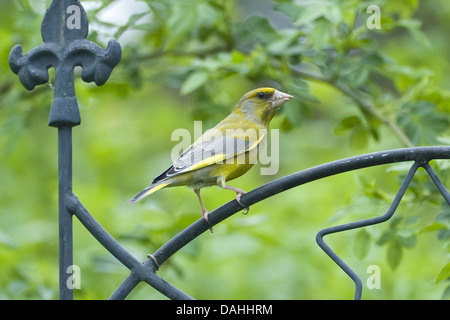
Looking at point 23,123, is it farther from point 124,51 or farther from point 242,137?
point 242,137

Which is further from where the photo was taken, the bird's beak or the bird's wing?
the bird's beak

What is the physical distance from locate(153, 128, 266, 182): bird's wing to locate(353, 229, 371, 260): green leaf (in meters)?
0.64

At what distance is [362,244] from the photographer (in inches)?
114

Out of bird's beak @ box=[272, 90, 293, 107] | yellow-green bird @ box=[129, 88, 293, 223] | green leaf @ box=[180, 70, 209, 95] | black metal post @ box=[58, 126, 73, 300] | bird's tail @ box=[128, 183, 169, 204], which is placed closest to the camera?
black metal post @ box=[58, 126, 73, 300]

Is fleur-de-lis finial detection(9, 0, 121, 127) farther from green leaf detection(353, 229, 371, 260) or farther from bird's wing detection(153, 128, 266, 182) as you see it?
green leaf detection(353, 229, 371, 260)

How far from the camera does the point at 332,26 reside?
323cm

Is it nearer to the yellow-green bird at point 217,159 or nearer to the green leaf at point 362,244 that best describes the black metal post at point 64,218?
the yellow-green bird at point 217,159

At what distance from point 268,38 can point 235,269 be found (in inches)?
71.0

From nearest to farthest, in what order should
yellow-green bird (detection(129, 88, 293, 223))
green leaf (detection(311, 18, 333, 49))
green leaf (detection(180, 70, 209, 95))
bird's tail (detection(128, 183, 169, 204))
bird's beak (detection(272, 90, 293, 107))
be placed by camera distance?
bird's tail (detection(128, 183, 169, 204))
yellow-green bird (detection(129, 88, 293, 223))
bird's beak (detection(272, 90, 293, 107))
green leaf (detection(311, 18, 333, 49))
green leaf (detection(180, 70, 209, 95))

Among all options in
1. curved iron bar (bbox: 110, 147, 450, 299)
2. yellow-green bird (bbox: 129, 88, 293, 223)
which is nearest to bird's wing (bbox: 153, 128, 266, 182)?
yellow-green bird (bbox: 129, 88, 293, 223)

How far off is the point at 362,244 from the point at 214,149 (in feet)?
2.70

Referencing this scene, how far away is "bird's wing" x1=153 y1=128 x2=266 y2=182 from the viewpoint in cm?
257

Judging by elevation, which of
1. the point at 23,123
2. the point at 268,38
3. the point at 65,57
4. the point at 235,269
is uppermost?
the point at 268,38

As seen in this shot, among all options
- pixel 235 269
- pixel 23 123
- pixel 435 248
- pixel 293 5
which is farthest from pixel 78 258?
pixel 435 248
